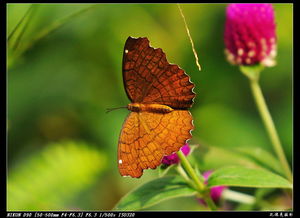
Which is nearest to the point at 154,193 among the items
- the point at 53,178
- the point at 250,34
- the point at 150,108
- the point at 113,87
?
the point at 150,108

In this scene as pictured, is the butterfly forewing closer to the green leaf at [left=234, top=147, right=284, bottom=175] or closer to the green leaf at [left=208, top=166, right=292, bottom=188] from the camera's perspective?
the green leaf at [left=208, top=166, right=292, bottom=188]

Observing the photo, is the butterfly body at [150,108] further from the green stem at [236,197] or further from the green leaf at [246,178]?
the green stem at [236,197]

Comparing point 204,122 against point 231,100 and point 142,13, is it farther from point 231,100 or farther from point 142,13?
point 142,13

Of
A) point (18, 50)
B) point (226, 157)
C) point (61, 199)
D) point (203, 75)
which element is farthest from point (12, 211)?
point (203, 75)

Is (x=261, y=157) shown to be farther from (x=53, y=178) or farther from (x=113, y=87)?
(x=113, y=87)

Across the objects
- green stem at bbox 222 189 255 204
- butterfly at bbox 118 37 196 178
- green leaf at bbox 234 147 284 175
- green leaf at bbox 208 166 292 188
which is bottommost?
green stem at bbox 222 189 255 204

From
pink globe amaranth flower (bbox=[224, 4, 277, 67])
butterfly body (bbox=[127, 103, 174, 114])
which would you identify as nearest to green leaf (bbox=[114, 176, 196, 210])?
butterfly body (bbox=[127, 103, 174, 114])
